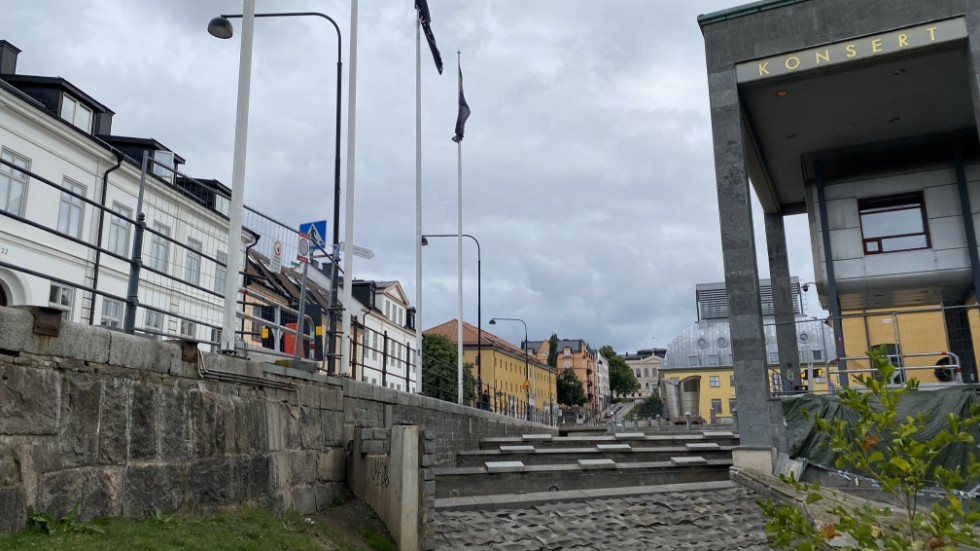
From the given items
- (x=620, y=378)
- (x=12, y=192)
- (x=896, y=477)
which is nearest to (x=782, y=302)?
(x=896, y=477)

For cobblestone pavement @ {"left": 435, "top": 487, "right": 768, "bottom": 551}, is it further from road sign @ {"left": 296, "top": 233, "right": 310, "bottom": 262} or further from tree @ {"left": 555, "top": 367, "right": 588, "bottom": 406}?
tree @ {"left": 555, "top": 367, "right": 588, "bottom": 406}

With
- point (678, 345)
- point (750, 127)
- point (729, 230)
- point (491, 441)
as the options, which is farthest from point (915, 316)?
point (678, 345)

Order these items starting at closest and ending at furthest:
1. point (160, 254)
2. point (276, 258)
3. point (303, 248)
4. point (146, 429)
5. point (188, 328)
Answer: point (146, 429)
point (160, 254)
point (188, 328)
point (276, 258)
point (303, 248)

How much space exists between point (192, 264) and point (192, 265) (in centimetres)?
1

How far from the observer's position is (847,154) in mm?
18172

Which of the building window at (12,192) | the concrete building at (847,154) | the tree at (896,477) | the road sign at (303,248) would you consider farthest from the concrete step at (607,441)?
the tree at (896,477)

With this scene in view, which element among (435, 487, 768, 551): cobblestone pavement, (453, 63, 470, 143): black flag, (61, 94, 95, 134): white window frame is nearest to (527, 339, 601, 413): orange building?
Result: (61, 94, 95, 134): white window frame

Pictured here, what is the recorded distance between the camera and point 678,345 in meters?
72.1

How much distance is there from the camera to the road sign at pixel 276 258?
9562 millimetres

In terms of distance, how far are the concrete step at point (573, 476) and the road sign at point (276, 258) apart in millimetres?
3915

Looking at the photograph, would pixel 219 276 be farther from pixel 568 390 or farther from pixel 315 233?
pixel 568 390

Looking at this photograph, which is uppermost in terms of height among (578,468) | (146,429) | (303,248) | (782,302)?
(782,302)

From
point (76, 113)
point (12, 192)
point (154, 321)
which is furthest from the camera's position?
point (76, 113)

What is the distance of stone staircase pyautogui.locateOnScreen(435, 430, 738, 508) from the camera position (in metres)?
11.0
